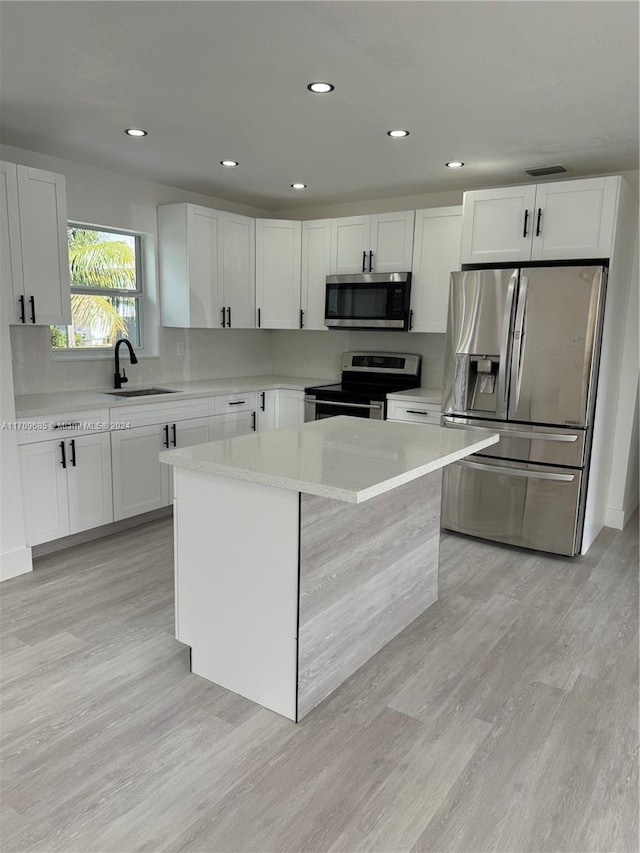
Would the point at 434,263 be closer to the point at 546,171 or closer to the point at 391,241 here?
the point at 391,241

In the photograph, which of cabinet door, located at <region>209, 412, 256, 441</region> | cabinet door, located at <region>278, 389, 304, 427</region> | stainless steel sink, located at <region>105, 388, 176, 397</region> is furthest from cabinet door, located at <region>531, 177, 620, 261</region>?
stainless steel sink, located at <region>105, 388, 176, 397</region>

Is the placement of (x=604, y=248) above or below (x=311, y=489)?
above

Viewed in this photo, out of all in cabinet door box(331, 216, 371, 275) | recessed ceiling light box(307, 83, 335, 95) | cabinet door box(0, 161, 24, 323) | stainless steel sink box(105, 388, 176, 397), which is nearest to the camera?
recessed ceiling light box(307, 83, 335, 95)

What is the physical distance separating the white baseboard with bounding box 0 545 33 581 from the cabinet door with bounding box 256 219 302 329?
2732 millimetres

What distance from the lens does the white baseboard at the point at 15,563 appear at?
3.20 metres

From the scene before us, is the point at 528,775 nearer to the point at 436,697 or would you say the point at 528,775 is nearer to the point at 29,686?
the point at 436,697

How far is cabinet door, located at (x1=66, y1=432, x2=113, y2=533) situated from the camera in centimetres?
351

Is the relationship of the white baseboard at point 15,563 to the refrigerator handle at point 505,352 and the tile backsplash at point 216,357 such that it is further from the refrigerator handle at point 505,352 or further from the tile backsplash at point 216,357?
the refrigerator handle at point 505,352

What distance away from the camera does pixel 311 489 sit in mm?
1822

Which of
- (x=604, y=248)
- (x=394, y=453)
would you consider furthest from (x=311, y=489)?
(x=604, y=248)

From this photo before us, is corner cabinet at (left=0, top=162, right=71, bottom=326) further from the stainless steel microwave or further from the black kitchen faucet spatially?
the stainless steel microwave

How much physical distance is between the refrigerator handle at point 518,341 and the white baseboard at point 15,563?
3058mm

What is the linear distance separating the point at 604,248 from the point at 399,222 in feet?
5.29

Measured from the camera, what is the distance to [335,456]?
2.21 meters
